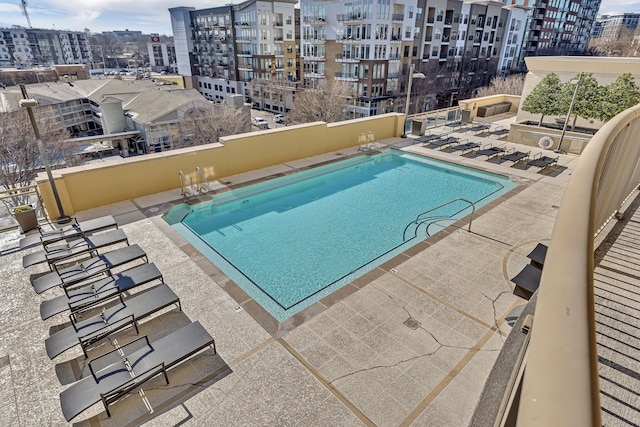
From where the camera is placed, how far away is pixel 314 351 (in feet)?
22.1

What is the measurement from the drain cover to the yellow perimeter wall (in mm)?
10367

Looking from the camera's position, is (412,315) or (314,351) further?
(412,315)

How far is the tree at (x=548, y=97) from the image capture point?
22.5 meters

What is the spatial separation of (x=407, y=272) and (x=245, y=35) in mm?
65130

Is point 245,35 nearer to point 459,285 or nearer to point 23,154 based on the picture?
point 23,154

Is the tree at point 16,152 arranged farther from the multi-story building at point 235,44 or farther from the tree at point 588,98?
the multi-story building at point 235,44

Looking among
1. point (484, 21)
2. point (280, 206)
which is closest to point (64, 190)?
point (280, 206)

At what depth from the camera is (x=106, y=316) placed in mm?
6836

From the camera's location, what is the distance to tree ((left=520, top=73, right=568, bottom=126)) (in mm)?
22469

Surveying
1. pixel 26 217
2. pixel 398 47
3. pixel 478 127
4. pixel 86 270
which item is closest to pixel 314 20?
pixel 398 47

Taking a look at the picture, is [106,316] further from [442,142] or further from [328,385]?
[442,142]

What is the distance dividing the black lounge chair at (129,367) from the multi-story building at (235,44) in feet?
191

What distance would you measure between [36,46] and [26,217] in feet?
531

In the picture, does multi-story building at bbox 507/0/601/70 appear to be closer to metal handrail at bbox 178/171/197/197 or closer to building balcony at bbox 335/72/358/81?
building balcony at bbox 335/72/358/81
